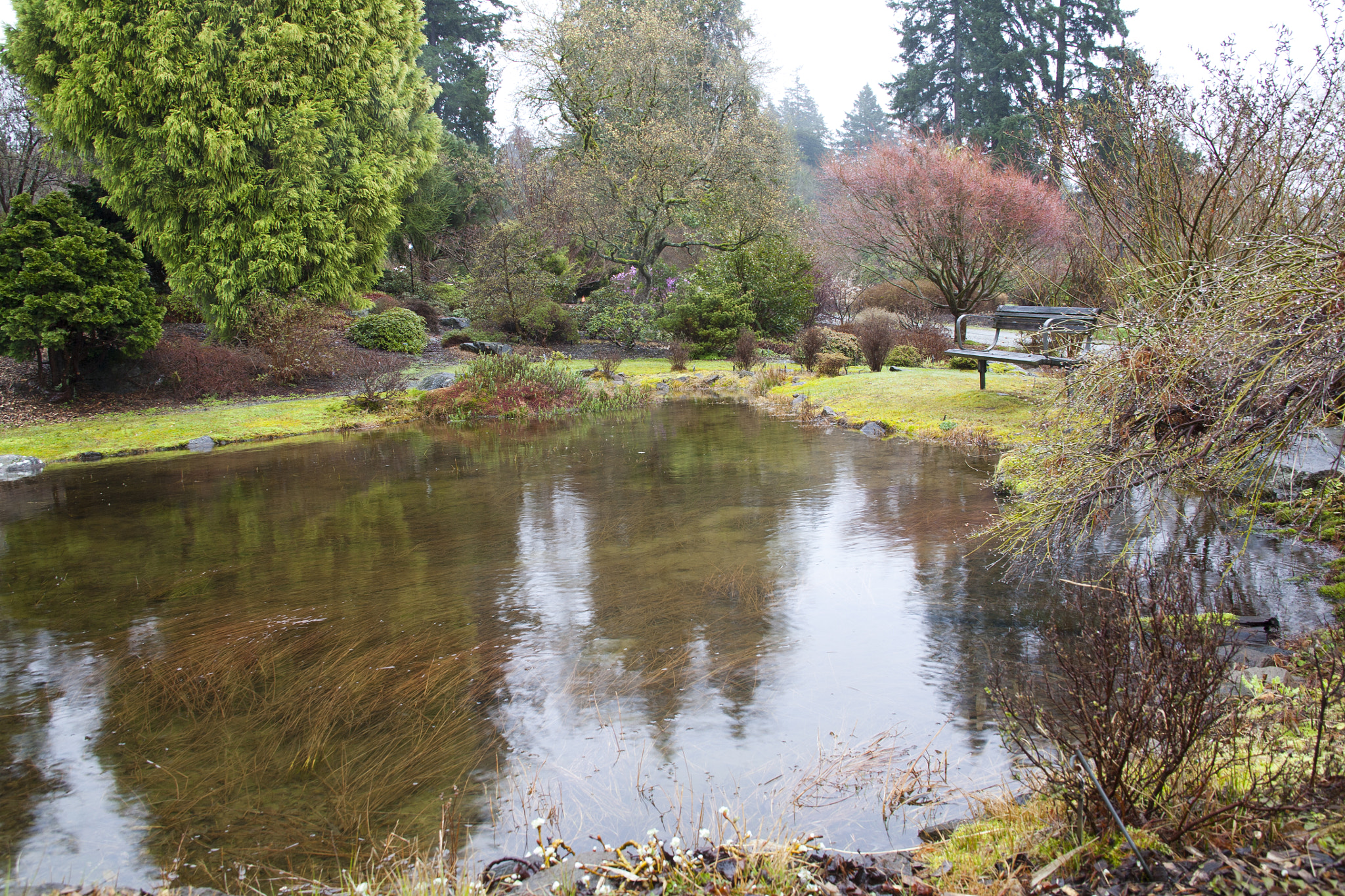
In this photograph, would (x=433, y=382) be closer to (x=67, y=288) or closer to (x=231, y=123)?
(x=67, y=288)

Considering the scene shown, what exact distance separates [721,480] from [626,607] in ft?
12.2

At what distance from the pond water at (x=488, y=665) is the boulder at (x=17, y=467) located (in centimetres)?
218

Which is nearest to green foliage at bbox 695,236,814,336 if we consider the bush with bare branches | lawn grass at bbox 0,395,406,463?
lawn grass at bbox 0,395,406,463

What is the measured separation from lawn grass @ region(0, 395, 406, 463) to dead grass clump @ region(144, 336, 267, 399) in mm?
698

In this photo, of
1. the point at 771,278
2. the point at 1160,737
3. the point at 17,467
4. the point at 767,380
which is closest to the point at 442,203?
the point at 771,278

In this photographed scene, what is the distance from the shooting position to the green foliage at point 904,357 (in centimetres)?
1585

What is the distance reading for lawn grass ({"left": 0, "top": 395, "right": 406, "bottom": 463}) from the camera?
1092cm

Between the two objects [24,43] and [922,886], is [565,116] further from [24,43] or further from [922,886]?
[922,886]

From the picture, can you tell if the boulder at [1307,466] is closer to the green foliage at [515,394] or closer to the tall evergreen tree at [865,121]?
the green foliage at [515,394]

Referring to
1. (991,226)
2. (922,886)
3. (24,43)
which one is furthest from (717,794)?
(24,43)

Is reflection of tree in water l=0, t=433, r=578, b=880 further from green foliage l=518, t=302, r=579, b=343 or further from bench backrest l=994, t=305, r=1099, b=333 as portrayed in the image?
green foliage l=518, t=302, r=579, b=343

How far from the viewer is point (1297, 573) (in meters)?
4.80

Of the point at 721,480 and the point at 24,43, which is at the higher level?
the point at 24,43

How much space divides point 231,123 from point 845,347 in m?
12.8
